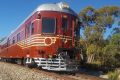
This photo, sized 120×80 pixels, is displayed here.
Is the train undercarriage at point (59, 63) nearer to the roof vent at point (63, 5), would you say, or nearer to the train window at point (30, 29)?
the train window at point (30, 29)

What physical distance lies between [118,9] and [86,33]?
6.73 metres

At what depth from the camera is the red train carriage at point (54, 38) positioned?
16672mm

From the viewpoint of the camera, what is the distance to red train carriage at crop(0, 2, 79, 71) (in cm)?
1667

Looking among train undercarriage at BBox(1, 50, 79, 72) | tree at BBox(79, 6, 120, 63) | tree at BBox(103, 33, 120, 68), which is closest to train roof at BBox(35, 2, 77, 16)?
train undercarriage at BBox(1, 50, 79, 72)

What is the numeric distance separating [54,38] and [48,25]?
0.73 metres

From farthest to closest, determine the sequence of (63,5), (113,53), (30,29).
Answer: (113,53)
(30,29)
(63,5)

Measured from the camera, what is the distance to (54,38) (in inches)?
663

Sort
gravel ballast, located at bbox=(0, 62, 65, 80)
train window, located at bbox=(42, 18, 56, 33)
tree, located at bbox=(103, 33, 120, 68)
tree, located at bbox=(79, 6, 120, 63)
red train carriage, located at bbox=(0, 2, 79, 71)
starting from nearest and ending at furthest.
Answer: gravel ballast, located at bbox=(0, 62, 65, 80) < red train carriage, located at bbox=(0, 2, 79, 71) < train window, located at bbox=(42, 18, 56, 33) < tree, located at bbox=(103, 33, 120, 68) < tree, located at bbox=(79, 6, 120, 63)

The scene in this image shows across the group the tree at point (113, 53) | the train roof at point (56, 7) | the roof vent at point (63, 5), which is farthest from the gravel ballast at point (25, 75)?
the tree at point (113, 53)

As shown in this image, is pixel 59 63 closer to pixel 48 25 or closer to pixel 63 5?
pixel 48 25

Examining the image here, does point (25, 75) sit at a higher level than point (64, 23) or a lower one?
lower

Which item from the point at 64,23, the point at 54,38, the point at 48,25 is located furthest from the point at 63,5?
the point at 54,38

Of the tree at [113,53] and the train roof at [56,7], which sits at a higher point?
the train roof at [56,7]

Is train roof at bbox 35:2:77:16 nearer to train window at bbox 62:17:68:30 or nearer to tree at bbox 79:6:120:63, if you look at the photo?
train window at bbox 62:17:68:30
